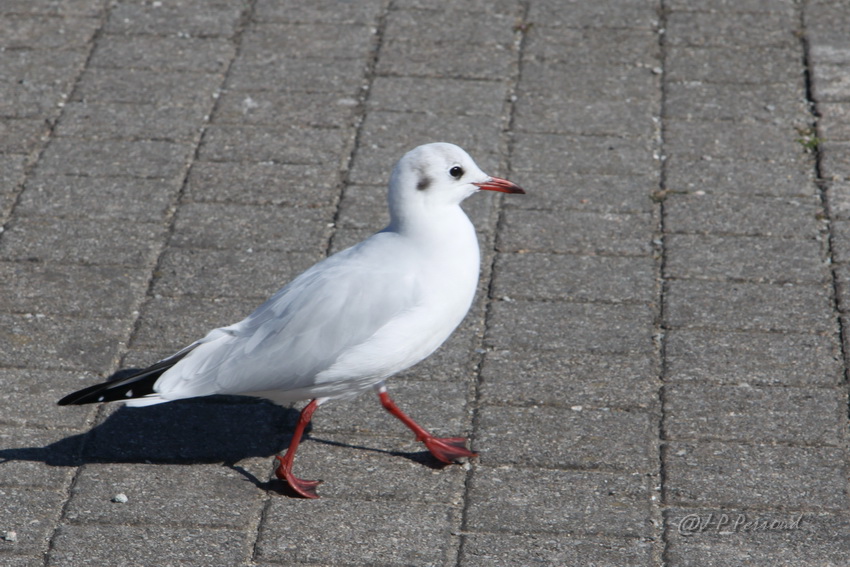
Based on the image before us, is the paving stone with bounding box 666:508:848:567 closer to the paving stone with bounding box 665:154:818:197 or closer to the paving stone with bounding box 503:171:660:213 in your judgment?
the paving stone with bounding box 503:171:660:213

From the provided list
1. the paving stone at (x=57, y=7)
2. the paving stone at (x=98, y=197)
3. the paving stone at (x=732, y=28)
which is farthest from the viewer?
the paving stone at (x=57, y=7)

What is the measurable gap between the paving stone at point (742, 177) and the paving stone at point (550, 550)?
8.10 ft

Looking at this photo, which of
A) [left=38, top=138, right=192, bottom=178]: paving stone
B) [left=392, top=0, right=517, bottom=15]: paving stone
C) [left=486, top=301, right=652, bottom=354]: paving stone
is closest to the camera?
[left=486, top=301, right=652, bottom=354]: paving stone

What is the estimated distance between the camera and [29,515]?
149 inches

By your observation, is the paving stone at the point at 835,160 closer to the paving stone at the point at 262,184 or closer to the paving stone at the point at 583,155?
the paving stone at the point at 583,155

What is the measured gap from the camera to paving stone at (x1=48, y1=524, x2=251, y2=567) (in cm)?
361

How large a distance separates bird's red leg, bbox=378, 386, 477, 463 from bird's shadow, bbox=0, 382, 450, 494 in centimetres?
5

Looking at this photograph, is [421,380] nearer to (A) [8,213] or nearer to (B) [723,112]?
(A) [8,213]

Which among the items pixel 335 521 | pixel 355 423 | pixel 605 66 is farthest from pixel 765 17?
pixel 335 521

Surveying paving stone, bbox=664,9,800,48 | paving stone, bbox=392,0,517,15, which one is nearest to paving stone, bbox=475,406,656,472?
paving stone, bbox=664,9,800,48

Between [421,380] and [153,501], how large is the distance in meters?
1.17

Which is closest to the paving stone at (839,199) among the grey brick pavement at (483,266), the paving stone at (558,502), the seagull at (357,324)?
the grey brick pavement at (483,266)

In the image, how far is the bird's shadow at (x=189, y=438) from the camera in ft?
13.3

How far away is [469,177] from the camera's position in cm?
404
